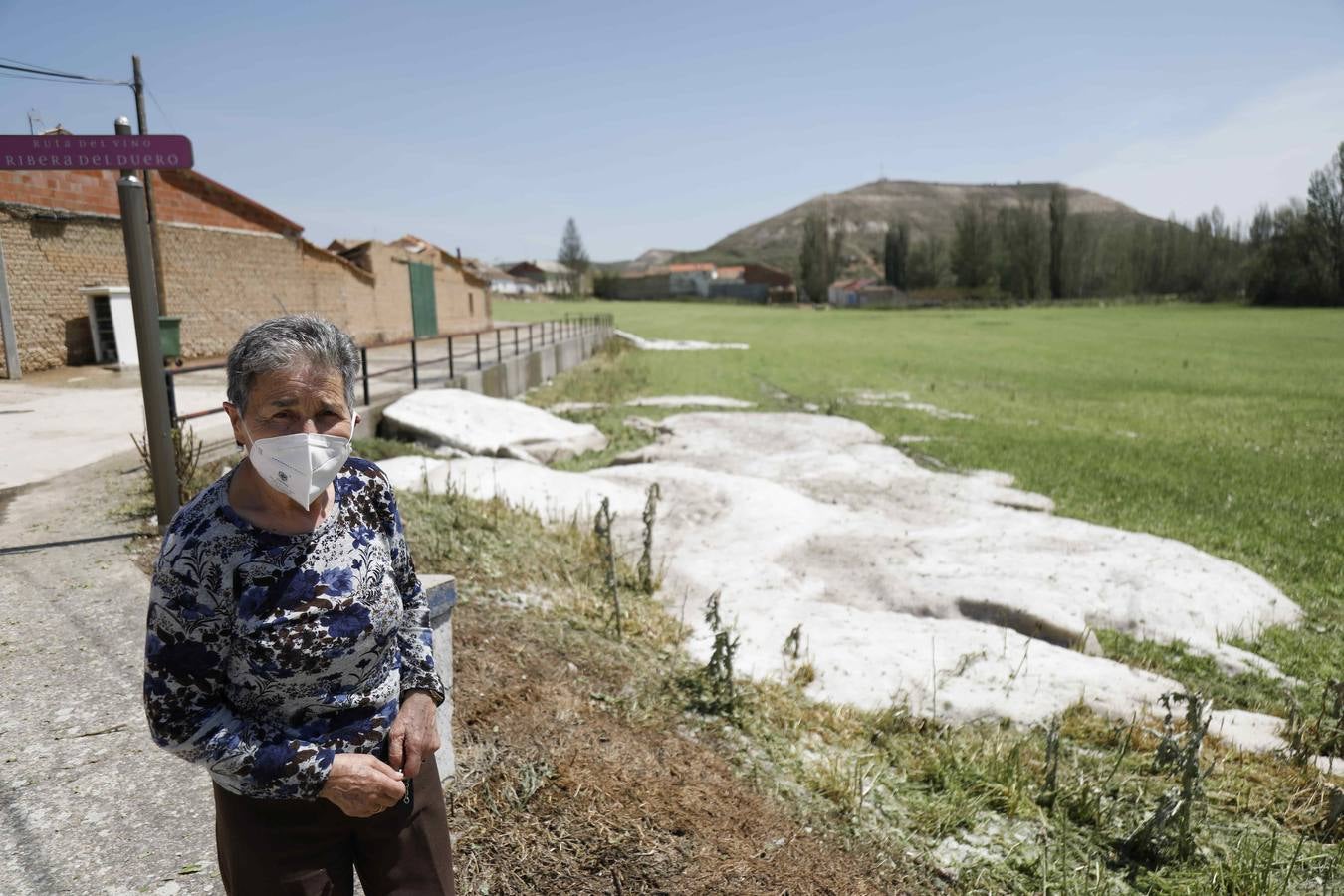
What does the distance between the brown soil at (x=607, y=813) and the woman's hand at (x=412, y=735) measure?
3.31ft

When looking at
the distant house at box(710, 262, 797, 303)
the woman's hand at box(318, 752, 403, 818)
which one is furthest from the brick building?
the distant house at box(710, 262, 797, 303)

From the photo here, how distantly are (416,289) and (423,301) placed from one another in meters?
0.81

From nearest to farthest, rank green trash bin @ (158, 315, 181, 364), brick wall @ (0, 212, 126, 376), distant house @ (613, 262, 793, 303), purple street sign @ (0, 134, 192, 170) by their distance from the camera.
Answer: purple street sign @ (0, 134, 192, 170)
brick wall @ (0, 212, 126, 376)
green trash bin @ (158, 315, 181, 364)
distant house @ (613, 262, 793, 303)

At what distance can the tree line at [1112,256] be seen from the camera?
211 feet

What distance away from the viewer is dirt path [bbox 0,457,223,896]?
2.39 m

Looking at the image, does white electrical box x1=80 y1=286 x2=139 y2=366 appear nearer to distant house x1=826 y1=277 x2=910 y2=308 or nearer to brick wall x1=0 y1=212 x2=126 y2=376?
brick wall x1=0 y1=212 x2=126 y2=376

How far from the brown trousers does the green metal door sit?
30.3 metres

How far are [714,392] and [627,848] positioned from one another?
53.0ft

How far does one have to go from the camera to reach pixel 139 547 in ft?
15.3

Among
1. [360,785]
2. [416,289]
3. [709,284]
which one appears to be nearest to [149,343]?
[360,785]

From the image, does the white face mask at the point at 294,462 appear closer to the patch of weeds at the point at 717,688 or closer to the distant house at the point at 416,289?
the patch of weeds at the point at 717,688

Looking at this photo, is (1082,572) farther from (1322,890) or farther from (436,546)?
(436,546)

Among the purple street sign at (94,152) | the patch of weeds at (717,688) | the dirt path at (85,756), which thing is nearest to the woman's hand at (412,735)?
the dirt path at (85,756)

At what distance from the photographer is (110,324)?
47.8ft
